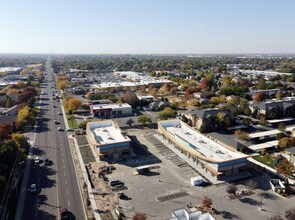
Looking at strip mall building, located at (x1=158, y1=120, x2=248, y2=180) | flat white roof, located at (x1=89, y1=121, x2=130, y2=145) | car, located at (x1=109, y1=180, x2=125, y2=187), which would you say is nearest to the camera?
car, located at (x1=109, y1=180, x2=125, y2=187)

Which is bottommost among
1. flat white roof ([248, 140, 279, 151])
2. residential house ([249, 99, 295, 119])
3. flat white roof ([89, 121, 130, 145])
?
flat white roof ([248, 140, 279, 151])

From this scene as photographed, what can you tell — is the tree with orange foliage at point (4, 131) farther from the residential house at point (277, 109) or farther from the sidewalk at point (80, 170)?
the residential house at point (277, 109)

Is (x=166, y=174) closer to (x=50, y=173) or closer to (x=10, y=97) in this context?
(x=50, y=173)

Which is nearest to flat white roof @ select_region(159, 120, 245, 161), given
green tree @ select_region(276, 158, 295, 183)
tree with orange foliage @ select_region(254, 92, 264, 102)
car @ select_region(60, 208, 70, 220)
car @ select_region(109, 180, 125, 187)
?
green tree @ select_region(276, 158, 295, 183)

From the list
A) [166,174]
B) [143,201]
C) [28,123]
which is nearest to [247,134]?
[166,174]

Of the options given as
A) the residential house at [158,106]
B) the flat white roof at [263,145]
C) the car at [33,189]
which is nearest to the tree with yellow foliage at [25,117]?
the car at [33,189]

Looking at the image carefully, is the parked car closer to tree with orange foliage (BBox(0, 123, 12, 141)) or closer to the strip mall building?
tree with orange foliage (BBox(0, 123, 12, 141))
